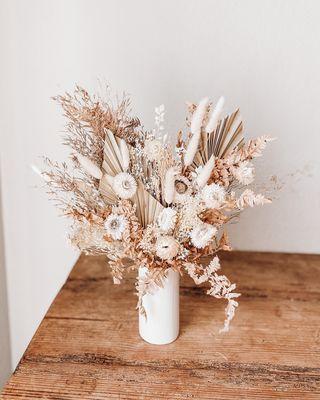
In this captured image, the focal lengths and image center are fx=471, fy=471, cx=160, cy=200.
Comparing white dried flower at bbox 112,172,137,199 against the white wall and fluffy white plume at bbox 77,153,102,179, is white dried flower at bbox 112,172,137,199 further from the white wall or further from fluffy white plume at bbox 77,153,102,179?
the white wall

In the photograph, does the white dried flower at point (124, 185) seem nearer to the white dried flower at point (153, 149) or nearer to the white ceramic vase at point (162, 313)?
the white dried flower at point (153, 149)

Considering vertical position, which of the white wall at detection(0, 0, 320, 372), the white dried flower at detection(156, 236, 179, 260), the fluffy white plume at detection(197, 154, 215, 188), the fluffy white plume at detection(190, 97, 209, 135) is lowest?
the white dried flower at detection(156, 236, 179, 260)

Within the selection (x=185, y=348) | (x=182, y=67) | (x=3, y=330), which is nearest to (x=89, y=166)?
(x=185, y=348)

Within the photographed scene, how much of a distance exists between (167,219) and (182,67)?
0.57 metres

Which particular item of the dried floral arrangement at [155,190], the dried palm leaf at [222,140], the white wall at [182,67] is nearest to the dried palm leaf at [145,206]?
the dried floral arrangement at [155,190]

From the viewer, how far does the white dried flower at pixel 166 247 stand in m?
0.87

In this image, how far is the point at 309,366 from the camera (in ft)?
3.10

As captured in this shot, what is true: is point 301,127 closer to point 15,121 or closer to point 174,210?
point 174,210

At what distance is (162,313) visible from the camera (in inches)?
39.0

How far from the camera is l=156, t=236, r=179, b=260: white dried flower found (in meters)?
0.87

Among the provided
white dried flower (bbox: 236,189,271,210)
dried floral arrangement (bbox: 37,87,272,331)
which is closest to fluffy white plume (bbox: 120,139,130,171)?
dried floral arrangement (bbox: 37,87,272,331)

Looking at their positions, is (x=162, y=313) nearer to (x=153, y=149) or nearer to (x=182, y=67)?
(x=153, y=149)

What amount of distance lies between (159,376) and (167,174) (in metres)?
0.40

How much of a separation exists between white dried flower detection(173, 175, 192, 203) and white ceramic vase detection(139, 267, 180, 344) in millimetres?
179
